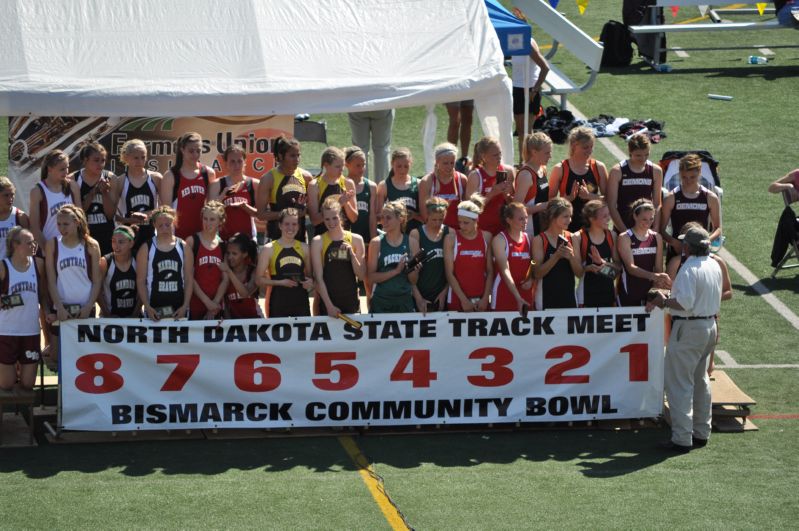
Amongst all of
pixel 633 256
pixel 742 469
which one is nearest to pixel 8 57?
pixel 633 256

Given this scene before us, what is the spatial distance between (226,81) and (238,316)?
2.81 metres

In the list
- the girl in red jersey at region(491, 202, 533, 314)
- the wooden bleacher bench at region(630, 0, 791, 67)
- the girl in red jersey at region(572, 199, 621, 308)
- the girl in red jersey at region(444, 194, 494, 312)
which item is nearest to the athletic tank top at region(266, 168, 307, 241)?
the girl in red jersey at region(444, 194, 494, 312)

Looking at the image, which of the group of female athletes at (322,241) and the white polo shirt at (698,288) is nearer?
the white polo shirt at (698,288)

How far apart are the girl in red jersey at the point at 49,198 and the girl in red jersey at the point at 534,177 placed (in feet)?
12.8

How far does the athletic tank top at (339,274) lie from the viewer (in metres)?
9.95

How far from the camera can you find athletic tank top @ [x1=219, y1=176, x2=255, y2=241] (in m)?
10.9

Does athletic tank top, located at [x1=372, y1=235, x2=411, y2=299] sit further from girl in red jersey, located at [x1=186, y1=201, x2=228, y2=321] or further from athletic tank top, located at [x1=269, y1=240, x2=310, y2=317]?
girl in red jersey, located at [x1=186, y1=201, x2=228, y2=321]

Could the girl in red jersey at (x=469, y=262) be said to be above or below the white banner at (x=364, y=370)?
above

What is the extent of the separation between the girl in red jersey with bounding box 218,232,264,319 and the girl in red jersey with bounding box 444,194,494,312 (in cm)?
157

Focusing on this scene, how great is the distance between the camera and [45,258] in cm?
983

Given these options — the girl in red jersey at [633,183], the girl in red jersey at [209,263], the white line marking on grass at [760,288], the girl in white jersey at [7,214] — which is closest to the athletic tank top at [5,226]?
the girl in white jersey at [7,214]

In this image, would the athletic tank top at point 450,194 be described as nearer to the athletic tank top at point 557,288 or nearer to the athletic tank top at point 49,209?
the athletic tank top at point 557,288

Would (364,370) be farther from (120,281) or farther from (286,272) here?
(120,281)

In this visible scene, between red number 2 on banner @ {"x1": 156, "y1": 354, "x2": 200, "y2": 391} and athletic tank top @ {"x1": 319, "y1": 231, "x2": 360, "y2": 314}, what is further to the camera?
athletic tank top @ {"x1": 319, "y1": 231, "x2": 360, "y2": 314}
